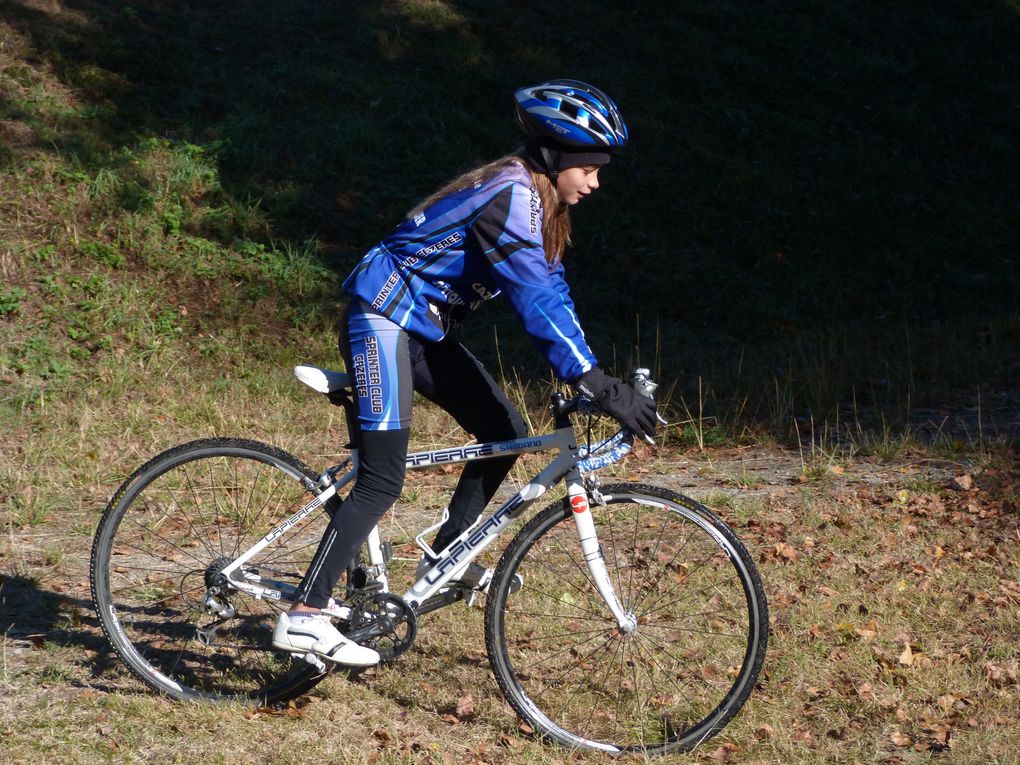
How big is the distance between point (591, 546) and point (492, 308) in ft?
26.1

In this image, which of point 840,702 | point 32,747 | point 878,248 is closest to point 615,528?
point 840,702

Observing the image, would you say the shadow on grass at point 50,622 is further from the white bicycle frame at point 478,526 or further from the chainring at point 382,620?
the chainring at point 382,620

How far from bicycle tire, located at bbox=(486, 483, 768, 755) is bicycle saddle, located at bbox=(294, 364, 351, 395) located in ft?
2.77

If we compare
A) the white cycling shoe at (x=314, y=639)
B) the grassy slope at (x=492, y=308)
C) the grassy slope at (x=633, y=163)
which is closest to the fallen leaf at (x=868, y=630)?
the grassy slope at (x=492, y=308)

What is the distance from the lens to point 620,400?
142 inches

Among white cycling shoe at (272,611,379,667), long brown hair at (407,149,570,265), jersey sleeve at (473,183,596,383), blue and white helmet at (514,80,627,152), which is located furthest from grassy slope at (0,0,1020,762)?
blue and white helmet at (514,80,627,152)

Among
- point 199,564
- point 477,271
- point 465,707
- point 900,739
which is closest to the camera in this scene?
point 477,271

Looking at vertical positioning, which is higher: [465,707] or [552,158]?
[552,158]

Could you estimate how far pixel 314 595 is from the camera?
160 inches

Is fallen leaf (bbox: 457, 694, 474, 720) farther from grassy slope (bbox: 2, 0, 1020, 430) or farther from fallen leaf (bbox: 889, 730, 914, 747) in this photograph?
grassy slope (bbox: 2, 0, 1020, 430)

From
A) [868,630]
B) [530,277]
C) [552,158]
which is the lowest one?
[868,630]

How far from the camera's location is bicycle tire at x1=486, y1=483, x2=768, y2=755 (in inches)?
155

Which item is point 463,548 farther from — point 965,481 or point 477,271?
point 965,481

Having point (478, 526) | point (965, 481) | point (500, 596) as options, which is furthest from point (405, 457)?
point (965, 481)
